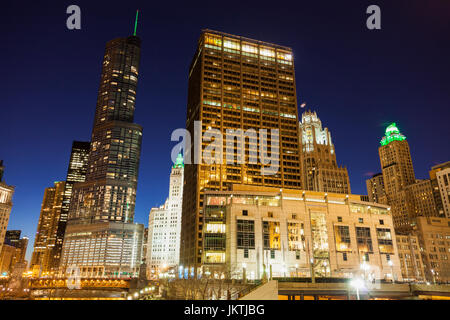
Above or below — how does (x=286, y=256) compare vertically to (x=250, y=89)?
below

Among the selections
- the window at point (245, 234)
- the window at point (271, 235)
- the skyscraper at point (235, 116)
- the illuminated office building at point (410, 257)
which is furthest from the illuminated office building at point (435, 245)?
the window at point (245, 234)

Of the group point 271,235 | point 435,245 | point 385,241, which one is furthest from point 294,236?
point 435,245

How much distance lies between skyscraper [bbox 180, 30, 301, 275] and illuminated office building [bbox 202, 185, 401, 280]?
44364 millimetres

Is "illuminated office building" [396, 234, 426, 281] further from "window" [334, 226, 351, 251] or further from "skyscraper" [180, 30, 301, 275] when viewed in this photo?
"window" [334, 226, 351, 251]

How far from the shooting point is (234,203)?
108 meters

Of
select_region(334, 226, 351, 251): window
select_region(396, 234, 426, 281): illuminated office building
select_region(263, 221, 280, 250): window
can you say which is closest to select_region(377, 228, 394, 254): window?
select_region(334, 226, 351, 251): window

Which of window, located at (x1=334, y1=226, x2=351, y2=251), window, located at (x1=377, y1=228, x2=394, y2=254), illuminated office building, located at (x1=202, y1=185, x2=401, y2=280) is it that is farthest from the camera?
window, located at (x1=377, y1=228, x2=394, y2=254)

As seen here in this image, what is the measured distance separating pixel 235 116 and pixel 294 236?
9060 centimetres

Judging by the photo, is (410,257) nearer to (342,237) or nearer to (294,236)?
(342,237)

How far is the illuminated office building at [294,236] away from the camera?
10212 centimetres

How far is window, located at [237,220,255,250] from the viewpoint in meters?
102
